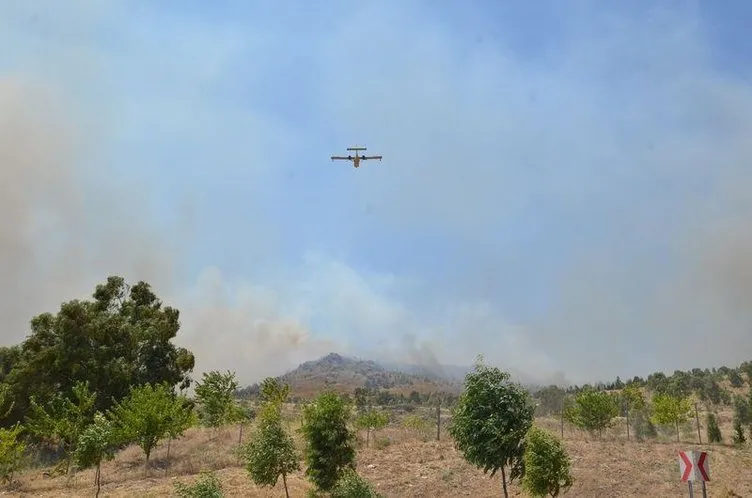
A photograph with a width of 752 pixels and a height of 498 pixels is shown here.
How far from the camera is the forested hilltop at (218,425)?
24.3 meters

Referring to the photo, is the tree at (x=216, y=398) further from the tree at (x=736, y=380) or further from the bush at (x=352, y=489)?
the tree at (x=736, y=380)

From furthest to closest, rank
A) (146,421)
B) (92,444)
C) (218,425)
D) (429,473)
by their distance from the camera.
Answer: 1. (218,425)
2. (146,421)
3. (429,473)
4. (92,444)

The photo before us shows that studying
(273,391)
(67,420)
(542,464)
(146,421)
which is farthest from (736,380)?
(67,420)

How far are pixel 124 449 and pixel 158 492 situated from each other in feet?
80.3

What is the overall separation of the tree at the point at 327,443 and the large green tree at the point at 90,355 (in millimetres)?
27299

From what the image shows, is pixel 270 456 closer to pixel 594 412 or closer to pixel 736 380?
pixel 594 412

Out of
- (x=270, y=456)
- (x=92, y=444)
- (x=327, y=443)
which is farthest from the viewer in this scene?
(x=92, y=444)

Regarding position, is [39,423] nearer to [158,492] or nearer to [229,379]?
[229,379]

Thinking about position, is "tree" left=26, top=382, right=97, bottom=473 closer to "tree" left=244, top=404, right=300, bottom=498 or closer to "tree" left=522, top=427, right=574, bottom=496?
"tree" left=244, top=404, right=300, bottom=498

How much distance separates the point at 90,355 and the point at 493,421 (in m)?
43.3

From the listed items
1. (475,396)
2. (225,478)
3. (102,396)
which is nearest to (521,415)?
(475,396)

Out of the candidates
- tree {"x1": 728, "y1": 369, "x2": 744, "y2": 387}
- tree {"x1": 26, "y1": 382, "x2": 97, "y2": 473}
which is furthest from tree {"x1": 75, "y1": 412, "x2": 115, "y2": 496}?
tree {"x1": 728, "y1": 369, "x2": 744, "y2": 387}

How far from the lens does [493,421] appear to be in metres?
23.3

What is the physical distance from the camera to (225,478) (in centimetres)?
3406
